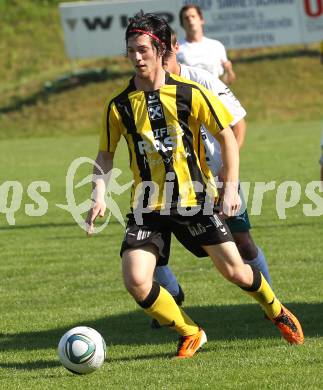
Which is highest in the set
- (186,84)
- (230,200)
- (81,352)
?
(186,84)

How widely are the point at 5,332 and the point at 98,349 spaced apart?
1.53 metres

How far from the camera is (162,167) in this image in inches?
229

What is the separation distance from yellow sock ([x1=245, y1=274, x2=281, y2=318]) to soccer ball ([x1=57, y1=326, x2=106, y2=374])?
3.43 ft

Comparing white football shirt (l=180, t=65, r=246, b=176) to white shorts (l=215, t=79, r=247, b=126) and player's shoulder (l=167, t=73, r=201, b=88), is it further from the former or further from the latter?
player's shoulder (l=167, t=73, r=201, b=88)

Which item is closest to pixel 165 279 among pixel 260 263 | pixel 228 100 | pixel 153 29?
pixel 260 263

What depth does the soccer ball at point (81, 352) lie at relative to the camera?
5.59 meters

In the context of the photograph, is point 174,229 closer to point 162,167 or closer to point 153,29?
point 162,167

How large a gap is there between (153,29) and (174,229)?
1186 millimetres

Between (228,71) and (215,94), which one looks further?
(228,71)

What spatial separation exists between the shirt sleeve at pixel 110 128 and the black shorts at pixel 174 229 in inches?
17.7

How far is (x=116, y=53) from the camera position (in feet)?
103

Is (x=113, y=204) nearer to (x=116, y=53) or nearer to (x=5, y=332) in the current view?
(x=5, y=332)

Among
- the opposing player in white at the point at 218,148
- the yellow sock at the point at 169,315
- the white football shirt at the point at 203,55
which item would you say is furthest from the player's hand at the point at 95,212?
the white football shirt at the point at 203,55

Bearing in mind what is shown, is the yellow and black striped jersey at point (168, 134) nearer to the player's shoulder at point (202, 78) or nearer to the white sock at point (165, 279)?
the player's shoulder at point (202, 78)
